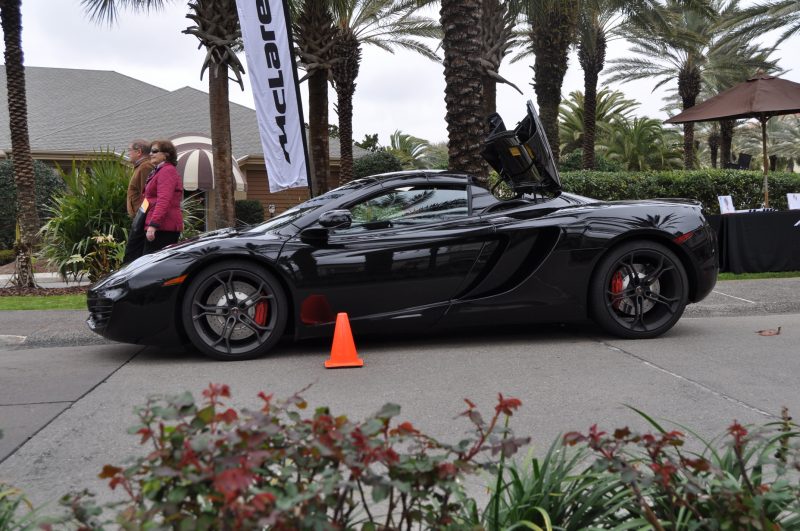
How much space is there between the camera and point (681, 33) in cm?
2775

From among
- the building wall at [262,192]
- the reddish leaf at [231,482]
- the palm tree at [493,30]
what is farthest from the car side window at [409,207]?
the building wall at [262,192]

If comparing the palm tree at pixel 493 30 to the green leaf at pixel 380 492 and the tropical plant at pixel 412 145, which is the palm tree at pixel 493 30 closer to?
the green leaf at pixel 380 492

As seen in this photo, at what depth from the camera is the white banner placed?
9.77 meters

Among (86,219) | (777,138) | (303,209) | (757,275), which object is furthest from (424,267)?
(777,138)

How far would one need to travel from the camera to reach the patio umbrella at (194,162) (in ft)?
75.2

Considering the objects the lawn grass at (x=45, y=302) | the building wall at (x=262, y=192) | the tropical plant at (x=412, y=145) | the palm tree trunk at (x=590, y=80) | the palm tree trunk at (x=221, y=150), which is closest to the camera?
the lawn grass at (x=45, y=302)

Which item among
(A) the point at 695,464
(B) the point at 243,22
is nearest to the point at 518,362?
(A) the point at 695,464

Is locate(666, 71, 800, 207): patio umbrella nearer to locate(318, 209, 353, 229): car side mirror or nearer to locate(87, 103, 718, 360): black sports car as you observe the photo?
locate(87, 103, 718, 360): black sports car

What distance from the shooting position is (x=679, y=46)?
31.2 meters

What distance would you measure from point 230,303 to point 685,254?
3691 mm

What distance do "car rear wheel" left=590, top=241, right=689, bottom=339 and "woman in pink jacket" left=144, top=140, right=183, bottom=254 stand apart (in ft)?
13.9

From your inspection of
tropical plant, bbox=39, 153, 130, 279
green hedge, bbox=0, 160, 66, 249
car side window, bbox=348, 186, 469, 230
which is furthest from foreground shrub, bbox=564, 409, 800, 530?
green hedge, bbox=0, 160, 66, 249

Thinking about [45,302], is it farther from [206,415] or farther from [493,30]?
[493,30]

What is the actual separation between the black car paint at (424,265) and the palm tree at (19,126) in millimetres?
8537
